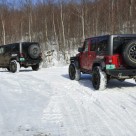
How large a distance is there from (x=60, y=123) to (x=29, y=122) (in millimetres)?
A: 630

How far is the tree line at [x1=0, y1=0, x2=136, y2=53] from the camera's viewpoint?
125ft

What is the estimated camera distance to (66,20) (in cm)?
4547

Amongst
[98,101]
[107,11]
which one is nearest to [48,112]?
[98,101]

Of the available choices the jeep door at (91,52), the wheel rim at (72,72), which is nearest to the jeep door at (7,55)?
the wheel rim at (72,72)

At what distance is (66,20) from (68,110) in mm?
37780

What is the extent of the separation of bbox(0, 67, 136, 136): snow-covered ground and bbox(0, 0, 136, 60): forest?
2219 centimetres

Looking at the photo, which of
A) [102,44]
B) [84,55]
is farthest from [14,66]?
[102,44]

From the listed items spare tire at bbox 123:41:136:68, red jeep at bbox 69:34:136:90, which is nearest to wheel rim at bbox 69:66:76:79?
red jeep at bbox 69:34:136:90

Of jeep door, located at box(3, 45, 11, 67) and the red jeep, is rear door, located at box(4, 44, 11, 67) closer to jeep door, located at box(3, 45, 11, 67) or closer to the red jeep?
jeep door, located at box(3, 45, 11, 67)

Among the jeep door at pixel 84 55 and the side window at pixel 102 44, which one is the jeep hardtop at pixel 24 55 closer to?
the jeep door at pixel 84 55

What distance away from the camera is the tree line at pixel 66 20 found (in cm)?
3797

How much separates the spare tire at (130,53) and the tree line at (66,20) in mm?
22745

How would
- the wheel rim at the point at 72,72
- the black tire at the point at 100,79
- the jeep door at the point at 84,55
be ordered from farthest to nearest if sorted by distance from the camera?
the wheel rim at the point at 72,72
the jeep door at the point at 84,55
the black tire at the point at 100,79

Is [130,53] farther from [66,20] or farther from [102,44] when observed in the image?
[66,20]
